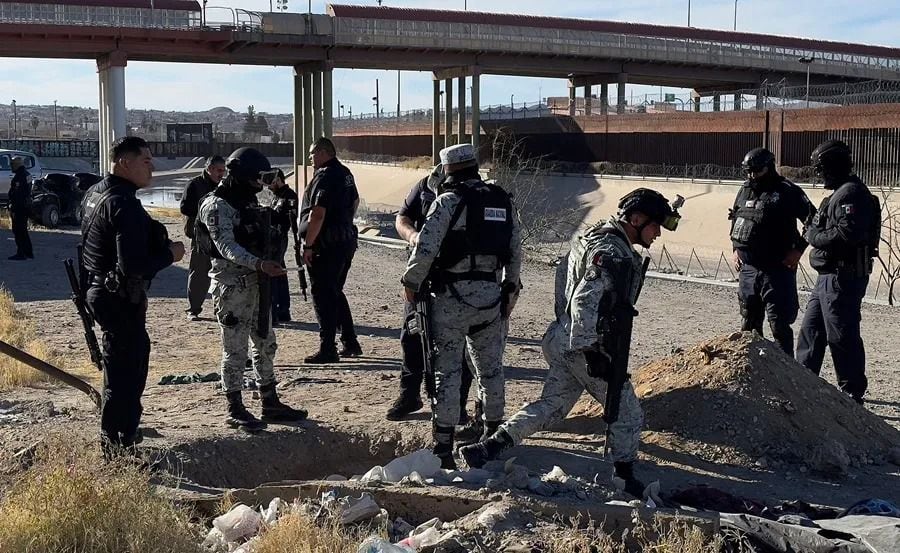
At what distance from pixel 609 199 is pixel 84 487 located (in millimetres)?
40989

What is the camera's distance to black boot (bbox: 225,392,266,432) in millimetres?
6609

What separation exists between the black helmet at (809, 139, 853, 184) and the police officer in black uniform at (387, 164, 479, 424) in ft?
9.65

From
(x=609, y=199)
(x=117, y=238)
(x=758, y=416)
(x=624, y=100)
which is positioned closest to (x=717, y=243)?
(x=609, y=199)

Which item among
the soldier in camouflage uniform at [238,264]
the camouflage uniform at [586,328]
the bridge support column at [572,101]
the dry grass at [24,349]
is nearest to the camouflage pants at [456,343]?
the camouflage uniform at [586,328]

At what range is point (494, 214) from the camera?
5785mm

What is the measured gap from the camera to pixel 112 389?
5.50 m

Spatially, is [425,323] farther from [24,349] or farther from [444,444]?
[24,349]

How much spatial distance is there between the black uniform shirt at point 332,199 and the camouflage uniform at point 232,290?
6.63 ft

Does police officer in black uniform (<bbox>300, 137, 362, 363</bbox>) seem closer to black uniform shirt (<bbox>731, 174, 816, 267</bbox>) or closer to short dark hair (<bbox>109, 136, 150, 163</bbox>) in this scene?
short dark hair (<bbox>109, 136, 150, 163</bbox>)

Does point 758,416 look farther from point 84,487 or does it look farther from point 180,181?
point 180,181

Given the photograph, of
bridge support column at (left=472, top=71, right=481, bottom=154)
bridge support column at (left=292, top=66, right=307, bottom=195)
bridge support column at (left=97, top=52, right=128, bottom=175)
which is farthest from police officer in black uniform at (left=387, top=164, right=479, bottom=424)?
bridge support column at (left=472, top=71, right=481, bottom=154)

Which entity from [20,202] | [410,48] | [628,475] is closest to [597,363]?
[628,475]

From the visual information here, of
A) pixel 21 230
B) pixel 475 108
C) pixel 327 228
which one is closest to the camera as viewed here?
pixel 327 228

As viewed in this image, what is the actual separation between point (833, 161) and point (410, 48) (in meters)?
43.0
